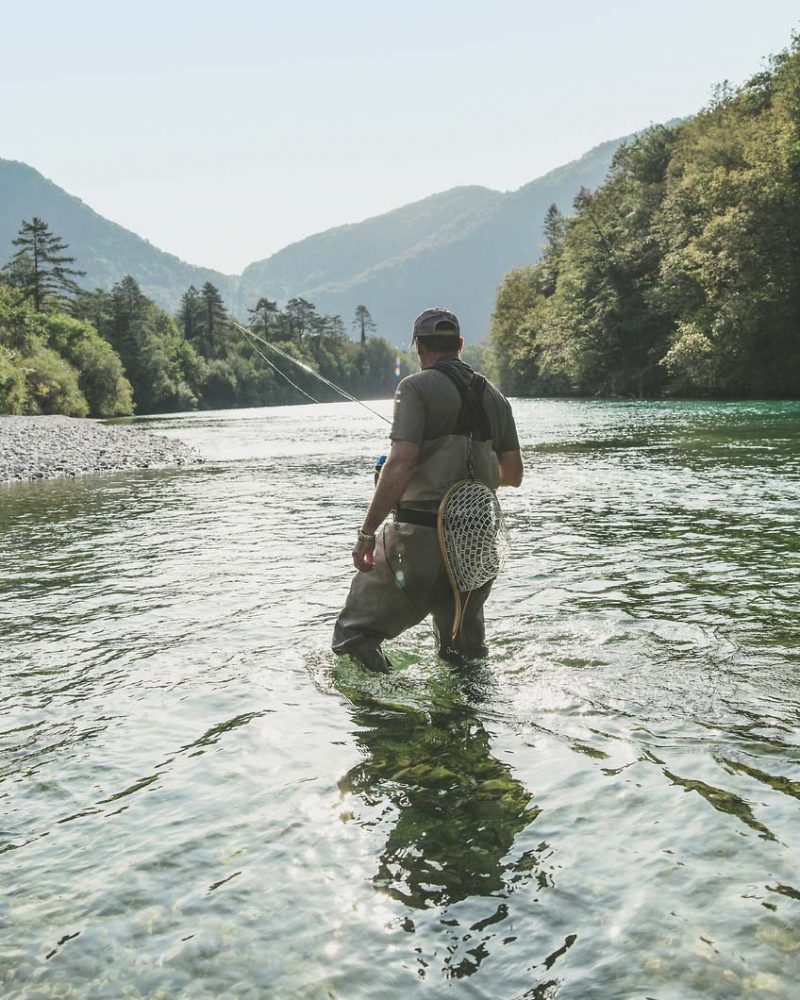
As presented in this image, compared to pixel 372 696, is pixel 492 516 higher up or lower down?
higher up

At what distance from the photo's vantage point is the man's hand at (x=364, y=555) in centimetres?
593

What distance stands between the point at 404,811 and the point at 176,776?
133cm

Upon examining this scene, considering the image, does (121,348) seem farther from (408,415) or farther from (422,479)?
(408,415)

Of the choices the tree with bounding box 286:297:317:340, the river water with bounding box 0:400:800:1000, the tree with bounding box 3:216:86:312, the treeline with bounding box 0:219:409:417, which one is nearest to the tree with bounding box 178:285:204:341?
the treeline with bounding box 0:219:409:417

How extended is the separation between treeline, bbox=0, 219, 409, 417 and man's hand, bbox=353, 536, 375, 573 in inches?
1330

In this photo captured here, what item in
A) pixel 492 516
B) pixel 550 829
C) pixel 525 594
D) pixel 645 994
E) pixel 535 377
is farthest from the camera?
pixel 535 377

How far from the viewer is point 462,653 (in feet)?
20.9

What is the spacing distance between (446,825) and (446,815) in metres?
0.11

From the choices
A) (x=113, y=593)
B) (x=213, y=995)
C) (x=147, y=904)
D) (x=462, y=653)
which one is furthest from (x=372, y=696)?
(x=113, y=593)

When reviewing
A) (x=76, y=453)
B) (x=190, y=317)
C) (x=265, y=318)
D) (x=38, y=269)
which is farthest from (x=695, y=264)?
(x=265, y=318)

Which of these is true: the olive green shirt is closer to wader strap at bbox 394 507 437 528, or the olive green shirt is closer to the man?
the man

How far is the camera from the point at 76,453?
97.2 feet

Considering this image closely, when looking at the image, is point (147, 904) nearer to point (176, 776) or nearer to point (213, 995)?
point (213, 995)

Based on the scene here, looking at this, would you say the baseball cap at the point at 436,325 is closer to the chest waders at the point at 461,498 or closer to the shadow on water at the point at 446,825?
the chest waders at the point at 461,498
